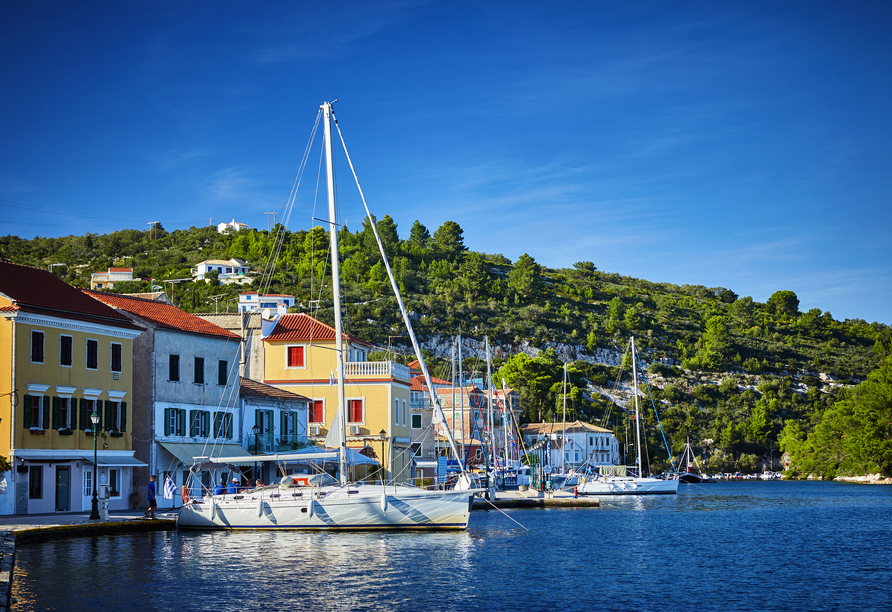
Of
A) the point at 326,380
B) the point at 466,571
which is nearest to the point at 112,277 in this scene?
the point at 326,380

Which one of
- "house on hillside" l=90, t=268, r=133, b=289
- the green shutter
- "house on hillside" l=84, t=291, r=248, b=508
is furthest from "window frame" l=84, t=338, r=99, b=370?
"house on hillside" l=90, t=268, r=133, b=289

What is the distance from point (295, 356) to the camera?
6269cm

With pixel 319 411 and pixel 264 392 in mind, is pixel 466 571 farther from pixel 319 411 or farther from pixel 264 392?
pixel 319 411

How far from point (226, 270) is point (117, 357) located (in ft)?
381

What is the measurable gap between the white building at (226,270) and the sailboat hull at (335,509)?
111 meters

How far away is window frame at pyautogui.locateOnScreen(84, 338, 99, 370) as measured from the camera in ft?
138

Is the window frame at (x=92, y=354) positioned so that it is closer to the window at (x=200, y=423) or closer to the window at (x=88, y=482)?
the window at (x=88, y=482)

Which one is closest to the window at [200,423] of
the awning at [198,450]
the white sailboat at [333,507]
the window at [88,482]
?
the awning at [198,450]

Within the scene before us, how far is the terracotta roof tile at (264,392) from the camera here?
52159mm

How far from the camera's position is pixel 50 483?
131ft

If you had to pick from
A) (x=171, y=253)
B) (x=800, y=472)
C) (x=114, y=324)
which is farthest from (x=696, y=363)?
(x=114, y=324)

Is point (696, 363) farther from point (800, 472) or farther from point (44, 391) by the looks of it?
point (44, 391)

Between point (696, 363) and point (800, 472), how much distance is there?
1778 inches

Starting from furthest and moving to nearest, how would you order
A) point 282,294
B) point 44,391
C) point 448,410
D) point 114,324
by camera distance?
point 282,294
point 448,410
point 114,324
point 44,391
